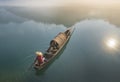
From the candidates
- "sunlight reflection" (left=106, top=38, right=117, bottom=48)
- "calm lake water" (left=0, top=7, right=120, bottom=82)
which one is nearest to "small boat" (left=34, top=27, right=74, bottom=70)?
"calm lake water" (left=0, top=7, right=120, bottom=82)

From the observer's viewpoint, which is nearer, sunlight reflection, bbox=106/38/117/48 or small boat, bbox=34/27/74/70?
small boat, bbox=34/27/74/70

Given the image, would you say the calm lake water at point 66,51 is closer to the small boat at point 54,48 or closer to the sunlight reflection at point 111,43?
the sunlight reflection at point 111,43

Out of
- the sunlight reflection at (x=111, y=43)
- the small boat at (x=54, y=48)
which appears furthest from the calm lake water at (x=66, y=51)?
the small boat at (x=54, y=48)

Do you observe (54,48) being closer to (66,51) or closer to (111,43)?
(66,51)

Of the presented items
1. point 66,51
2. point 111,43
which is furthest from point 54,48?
point 111,43

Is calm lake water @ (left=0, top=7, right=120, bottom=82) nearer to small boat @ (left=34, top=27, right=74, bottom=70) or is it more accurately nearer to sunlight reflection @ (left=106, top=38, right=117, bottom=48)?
sunlight reflection @ (left=106, top=38, right=117, bottom=48)

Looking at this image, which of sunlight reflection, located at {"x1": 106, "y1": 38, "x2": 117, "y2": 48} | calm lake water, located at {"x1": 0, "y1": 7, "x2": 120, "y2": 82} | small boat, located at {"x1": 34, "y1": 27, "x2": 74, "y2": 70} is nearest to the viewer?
calm lake water, located at {"x1": 0, "y1": 7, "x2": 120, "y2": 82}

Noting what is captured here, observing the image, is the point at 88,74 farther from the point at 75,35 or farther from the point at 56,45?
the point at 75,35

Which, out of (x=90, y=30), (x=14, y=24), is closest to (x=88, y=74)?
(x=90, y=30)

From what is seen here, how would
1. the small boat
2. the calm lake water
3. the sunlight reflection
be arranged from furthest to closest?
the sunlight reflection → the small boat → the calm lake water
